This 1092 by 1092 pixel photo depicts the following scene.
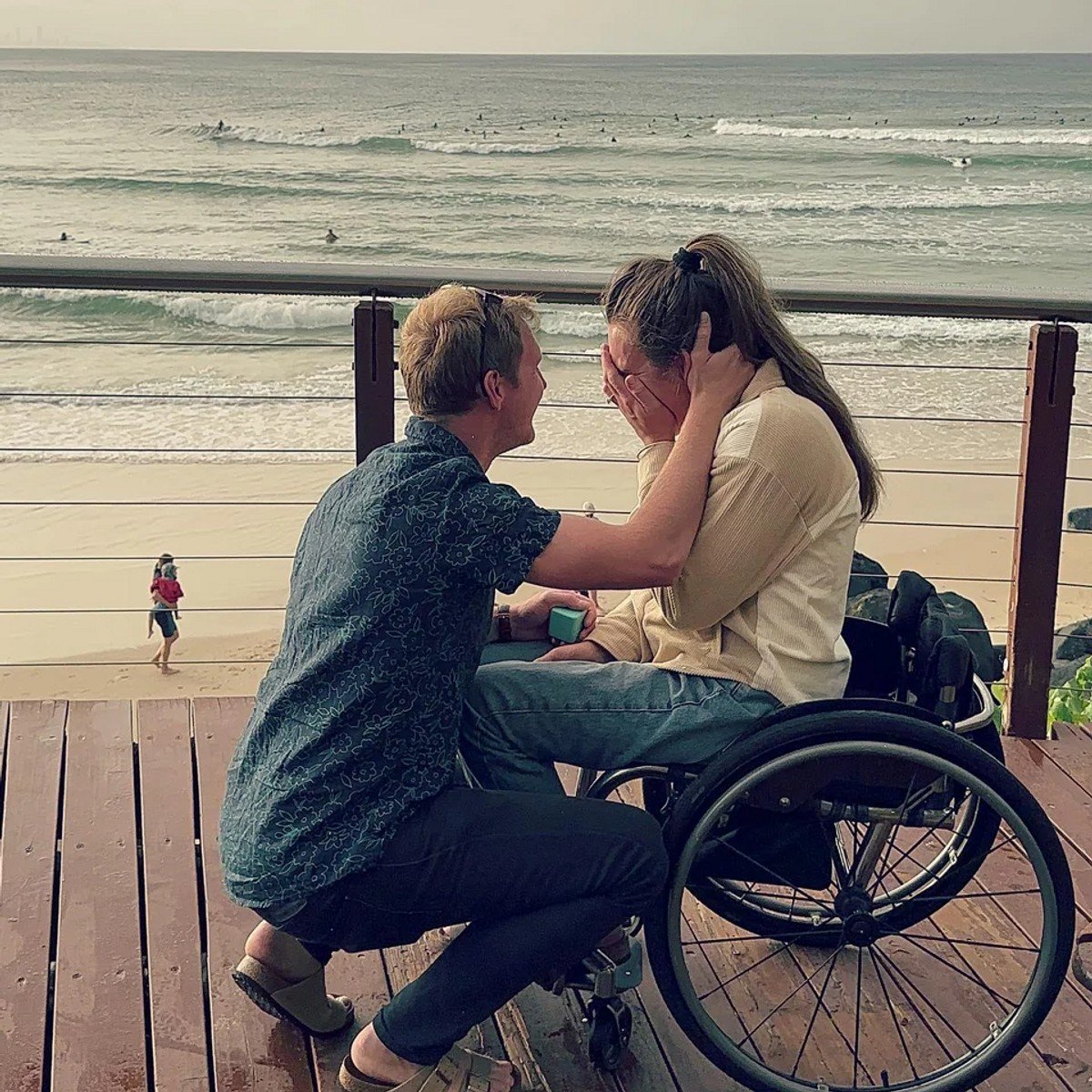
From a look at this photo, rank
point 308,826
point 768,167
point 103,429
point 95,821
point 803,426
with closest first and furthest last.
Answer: point 308,826, point 803,426, point 95,821, point 103,429, point 768,167

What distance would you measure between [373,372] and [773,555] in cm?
124

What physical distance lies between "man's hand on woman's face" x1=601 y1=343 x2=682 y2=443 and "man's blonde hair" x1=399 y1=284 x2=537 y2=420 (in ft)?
0.65

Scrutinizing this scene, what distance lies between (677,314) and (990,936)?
119cm

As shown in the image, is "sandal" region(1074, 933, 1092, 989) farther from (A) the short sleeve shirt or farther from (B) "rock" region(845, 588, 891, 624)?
(B) "rock" region(845, 588, 891, 624)

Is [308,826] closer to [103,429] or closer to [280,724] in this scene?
[280,724]

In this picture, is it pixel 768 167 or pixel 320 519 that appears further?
pixel 768 167

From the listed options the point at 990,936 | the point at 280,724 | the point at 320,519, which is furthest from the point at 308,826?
the point at 990,936

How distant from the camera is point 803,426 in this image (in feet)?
6.03

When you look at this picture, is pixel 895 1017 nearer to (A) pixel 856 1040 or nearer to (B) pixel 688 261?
(A) pixel 856 1040

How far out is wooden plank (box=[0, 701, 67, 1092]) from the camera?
201 cm

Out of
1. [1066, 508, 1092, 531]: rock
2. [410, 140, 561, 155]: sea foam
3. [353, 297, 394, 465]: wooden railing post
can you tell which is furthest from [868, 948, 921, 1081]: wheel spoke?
[410, 140, 561, 155]: sea foam

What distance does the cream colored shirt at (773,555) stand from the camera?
1818mm

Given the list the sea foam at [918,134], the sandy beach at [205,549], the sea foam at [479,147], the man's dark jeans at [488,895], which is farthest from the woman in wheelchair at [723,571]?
the sea foam at [918,134]

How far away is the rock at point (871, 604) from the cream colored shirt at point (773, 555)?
3.31 meters
